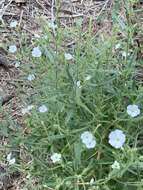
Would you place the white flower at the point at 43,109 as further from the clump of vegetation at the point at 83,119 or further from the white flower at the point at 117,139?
the white flower at the point at 117,139

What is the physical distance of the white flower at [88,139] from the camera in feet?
5.61

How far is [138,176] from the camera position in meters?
1.73

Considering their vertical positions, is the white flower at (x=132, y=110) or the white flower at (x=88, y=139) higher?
the white flower at (x=132, y=110)

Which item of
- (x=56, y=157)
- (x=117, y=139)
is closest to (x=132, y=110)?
(x=117, y=139)

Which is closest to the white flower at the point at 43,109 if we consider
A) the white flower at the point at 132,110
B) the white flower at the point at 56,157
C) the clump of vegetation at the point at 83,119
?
the clump of vegetation at the point at 83,119

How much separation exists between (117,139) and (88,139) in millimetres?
100

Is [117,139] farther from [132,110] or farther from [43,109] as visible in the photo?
[43,109]

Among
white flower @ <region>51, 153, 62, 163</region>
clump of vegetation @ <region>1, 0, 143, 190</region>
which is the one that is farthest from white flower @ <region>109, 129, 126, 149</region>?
white flower @ <region>51, 153, 62, 163</region>

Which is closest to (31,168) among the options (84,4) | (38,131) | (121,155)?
(38,131)

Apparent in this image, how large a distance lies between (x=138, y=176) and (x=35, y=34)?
1071 mm

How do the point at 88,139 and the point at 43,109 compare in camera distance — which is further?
the point at 43,109

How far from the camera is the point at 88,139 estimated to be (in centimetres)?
172

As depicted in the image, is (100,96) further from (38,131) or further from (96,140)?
(38,131)

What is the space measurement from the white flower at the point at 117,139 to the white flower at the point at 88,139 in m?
0.06
